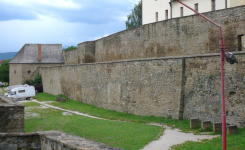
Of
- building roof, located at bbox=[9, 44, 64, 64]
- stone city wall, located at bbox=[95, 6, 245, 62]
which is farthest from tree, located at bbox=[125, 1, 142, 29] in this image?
stone city wall, located at bbox=[95, 6, 245, 62]

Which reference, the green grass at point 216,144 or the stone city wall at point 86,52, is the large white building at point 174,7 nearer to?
the stone city wall at point 86,52

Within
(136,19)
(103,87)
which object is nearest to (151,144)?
(103,87)

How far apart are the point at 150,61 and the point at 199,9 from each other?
11.4 meters

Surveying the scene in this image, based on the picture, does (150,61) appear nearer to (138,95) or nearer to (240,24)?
(138,95)

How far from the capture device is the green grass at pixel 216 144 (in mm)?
9912

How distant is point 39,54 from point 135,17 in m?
18.3

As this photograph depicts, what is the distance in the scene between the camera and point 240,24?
15.5 meters

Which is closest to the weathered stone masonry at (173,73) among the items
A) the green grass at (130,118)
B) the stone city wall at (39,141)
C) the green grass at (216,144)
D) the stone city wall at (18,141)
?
the green grass at (130,118)

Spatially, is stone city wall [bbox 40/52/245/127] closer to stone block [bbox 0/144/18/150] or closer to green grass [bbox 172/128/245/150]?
green grass [bbox 172/128/245/150]

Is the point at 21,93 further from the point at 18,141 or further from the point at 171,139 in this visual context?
the point at 18,141

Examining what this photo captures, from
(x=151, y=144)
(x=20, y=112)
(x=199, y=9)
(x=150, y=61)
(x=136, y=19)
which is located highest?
(x=136, y=19)

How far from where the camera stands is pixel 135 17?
170 feet

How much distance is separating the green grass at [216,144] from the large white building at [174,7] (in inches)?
535

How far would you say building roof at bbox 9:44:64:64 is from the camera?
2125 inches
